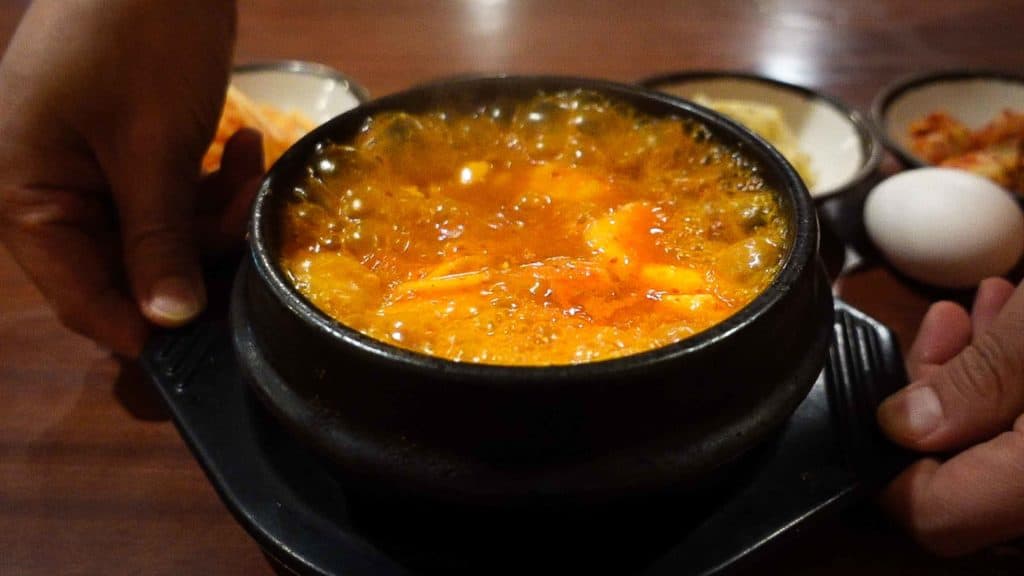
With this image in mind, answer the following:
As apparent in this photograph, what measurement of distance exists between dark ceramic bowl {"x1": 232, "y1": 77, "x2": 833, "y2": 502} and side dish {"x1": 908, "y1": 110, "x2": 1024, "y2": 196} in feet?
4.20

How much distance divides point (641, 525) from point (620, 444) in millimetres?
183

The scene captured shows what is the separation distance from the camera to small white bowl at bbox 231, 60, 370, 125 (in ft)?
7.55

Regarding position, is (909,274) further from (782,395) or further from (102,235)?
(102,235)

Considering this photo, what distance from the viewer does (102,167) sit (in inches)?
55.4

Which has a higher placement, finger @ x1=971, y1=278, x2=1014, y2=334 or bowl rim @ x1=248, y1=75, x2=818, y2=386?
bowl rim @ x1=248, y1=75, x2=818, y2=386

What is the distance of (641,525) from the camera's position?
39.2 inches

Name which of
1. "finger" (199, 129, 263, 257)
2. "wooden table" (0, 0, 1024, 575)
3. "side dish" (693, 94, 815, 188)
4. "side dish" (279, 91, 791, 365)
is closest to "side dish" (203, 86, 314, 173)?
"finger" (199, 129, 263, 257)

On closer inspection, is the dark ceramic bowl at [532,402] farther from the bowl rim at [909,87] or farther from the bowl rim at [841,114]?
the bowl rim at [909,87]

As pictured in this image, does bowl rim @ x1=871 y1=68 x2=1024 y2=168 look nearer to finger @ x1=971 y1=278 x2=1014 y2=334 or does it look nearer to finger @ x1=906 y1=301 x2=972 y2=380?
finger @ x1=971 y1=278 x2=1014 y2=334

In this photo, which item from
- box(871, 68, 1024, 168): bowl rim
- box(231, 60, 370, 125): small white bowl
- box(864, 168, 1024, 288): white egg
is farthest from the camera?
box(231, 60, 370, 125): small white bowl

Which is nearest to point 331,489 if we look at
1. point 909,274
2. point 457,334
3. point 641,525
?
point 457,334

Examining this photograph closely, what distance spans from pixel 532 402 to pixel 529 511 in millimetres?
139

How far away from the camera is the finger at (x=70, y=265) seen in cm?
136

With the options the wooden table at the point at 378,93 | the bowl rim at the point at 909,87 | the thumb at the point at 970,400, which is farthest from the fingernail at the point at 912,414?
the bowl rim at the point at 909,87
